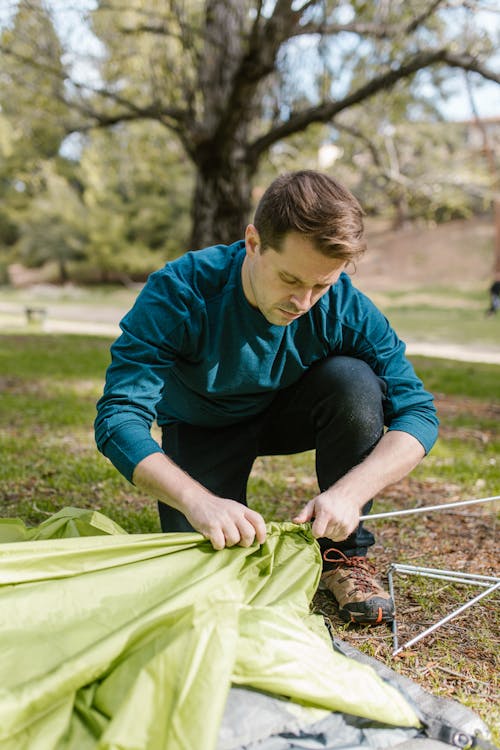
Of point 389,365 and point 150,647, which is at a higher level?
point 389,365

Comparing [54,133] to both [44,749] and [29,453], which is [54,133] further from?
[44,749]

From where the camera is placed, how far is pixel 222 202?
8.90 metres

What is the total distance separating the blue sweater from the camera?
2246 millimetres

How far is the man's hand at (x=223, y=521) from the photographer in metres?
1.97

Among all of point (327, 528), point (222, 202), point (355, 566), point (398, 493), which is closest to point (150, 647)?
point (327, 528)

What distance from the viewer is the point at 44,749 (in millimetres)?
1491

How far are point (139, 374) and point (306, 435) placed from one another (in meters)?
0.82

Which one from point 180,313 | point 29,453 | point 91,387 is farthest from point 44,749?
point 91,387

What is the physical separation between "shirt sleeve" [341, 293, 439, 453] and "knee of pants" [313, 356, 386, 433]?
0.17 ft

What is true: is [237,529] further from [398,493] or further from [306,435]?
[398,493]

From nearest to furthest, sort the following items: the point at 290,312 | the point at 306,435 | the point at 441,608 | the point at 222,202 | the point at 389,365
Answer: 1. the point at 290,312
2. the point at 441,608
3. the point at 389,365
4. the point at 306,435
5. the point at 222,202

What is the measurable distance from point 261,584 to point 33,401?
4397mm

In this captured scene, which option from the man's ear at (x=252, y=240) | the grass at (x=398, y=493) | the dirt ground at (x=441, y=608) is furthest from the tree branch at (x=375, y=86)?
the man's ear at (x=252, y=240)

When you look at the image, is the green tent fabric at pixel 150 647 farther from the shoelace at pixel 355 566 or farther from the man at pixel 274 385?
the shoelace at pixel 355 566
